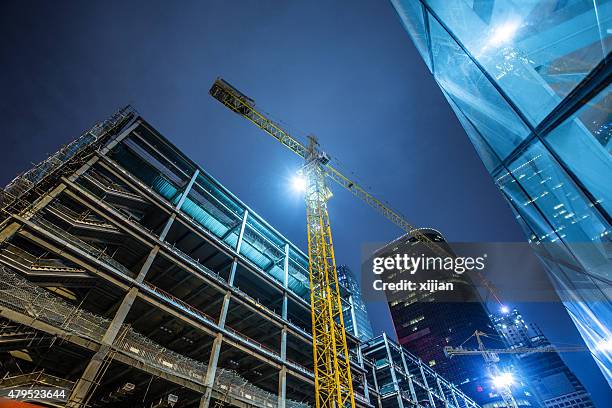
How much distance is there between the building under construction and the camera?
14.1 m

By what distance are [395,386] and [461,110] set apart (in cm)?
3922

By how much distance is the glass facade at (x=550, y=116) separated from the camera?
129 inches

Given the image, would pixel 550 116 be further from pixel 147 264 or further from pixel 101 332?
pixel 147 264

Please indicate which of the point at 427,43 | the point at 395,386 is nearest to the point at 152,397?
the point at 427,43

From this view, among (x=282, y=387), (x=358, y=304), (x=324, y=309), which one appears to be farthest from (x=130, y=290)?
(x=358, y=304)

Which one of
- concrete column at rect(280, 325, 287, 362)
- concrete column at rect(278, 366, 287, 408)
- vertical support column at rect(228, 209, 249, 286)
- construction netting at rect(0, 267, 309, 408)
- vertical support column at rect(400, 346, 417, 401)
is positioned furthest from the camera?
vertical support column at rect(400, 346, 417, 401)

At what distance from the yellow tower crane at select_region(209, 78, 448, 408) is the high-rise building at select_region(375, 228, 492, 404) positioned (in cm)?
7201

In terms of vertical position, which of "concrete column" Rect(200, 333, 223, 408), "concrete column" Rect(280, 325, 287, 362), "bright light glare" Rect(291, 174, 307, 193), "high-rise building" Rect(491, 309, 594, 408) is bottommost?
"concrete column" Rect(200, 333, 223, 408)

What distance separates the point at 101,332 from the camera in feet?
50.1

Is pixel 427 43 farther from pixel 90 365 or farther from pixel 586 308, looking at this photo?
pixel 90 365

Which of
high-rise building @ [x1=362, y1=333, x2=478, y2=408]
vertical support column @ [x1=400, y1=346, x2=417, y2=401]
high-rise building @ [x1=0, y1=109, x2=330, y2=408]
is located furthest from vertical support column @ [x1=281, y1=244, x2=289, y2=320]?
vertical support column @ [x1=400, y1=346, x2=417, y2=401]

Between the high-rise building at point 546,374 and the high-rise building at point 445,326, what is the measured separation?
3398 cm

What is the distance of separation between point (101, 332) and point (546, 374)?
663ft

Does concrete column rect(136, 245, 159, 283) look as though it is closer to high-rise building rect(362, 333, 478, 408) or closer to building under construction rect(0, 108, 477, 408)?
building under construction rect(0, 108, 477, 408)
